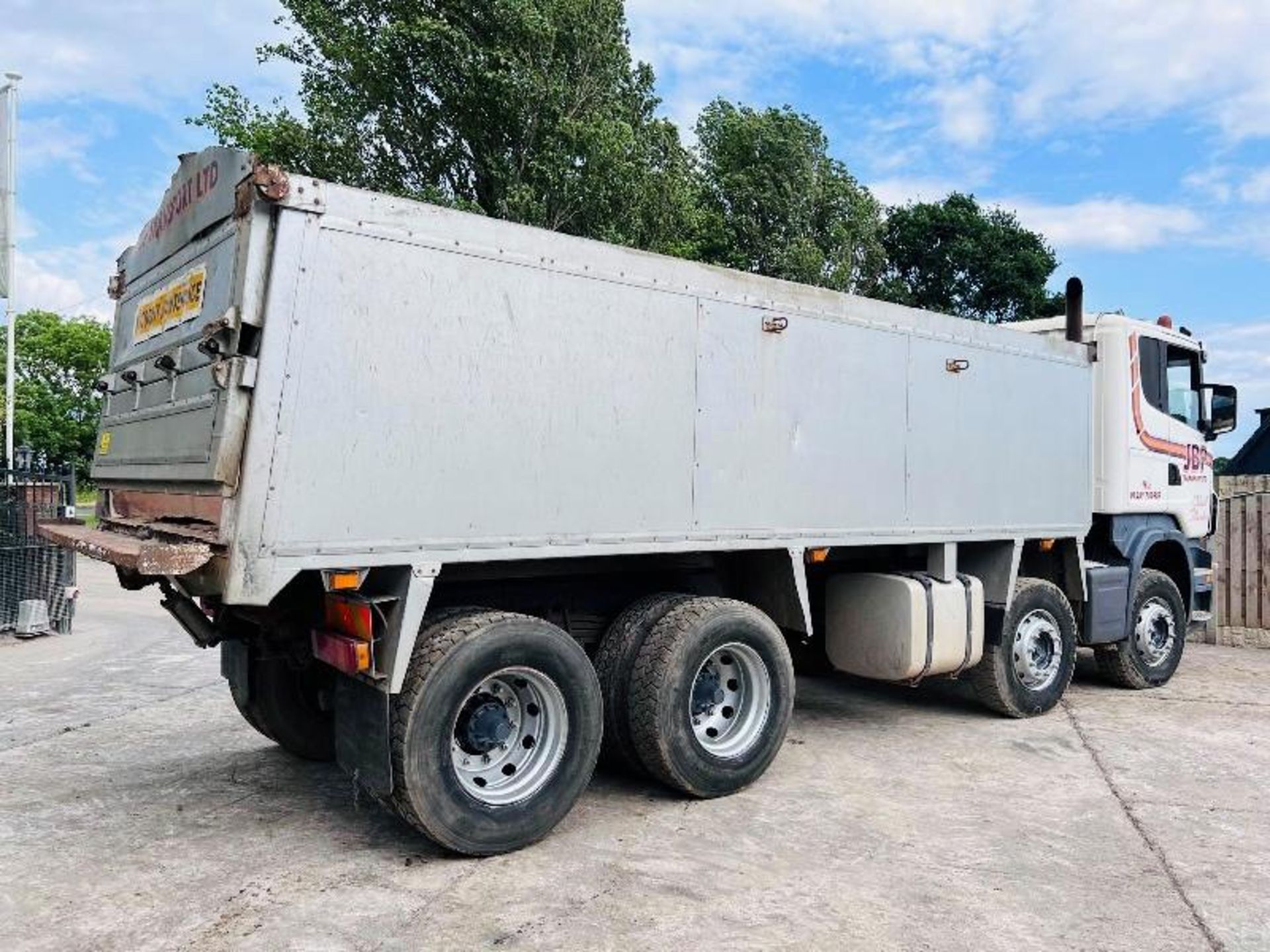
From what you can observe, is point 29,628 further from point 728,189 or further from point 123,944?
point 728,189

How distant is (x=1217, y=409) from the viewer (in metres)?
9.02

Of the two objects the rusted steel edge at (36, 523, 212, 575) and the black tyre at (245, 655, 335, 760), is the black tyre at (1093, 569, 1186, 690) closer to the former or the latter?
the black tyre at (245, 655, 335, 760)

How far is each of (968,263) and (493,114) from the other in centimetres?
2085

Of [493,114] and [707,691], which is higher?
[493,114]

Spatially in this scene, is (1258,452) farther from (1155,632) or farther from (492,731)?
(492,731)

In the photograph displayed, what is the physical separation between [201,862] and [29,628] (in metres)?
8.01

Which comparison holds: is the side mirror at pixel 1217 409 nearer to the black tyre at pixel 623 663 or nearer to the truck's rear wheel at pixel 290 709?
the black tyre at pixel 623 663

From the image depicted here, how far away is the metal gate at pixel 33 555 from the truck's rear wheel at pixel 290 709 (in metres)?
6.07

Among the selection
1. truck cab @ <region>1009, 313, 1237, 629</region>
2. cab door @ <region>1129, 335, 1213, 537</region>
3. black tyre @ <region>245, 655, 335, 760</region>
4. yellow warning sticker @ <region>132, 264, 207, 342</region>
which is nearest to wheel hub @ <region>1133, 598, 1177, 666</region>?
truck cab @ <region>1009, 313, 1237, 629</region>

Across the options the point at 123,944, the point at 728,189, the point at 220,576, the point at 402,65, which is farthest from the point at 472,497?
the point at 728,189

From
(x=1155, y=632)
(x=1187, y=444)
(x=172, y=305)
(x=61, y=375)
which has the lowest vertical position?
(x=1155, y=632)

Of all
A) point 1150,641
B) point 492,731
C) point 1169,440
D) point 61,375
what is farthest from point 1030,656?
point 61,375

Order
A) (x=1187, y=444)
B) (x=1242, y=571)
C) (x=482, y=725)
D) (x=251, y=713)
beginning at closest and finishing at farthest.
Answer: (x=482, y=725), (x=251, y=713), (x=1187, y=444), (x=1242, y=571)

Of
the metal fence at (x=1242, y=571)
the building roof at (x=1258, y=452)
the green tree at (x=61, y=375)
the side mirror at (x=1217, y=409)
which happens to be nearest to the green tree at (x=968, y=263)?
the building roof at (x=1258, y=452)
